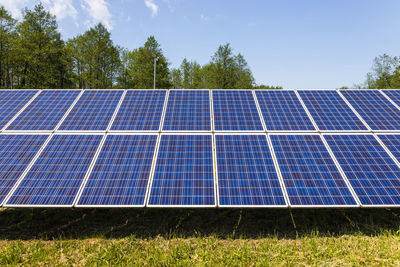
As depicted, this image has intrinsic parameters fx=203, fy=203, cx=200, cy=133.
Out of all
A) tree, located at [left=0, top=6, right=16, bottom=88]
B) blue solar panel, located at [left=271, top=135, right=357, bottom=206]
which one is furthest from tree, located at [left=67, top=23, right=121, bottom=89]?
blue solar panel, located at [left=271, top=135, right=357, bottom=206]

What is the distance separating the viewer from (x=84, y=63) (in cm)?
4850

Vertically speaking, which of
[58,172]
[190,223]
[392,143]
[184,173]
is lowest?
[190,223]

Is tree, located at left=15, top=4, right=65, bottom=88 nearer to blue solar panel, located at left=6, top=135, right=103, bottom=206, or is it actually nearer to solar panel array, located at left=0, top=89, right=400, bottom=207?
solar panel array, located at left=0, top=89, right=400, bottom=207

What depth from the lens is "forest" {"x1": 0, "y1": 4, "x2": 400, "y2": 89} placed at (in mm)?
40031

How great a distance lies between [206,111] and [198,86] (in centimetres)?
6213

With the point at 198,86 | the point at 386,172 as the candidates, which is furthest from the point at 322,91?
the point at 198,86

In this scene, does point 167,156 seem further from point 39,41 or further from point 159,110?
point 39,41

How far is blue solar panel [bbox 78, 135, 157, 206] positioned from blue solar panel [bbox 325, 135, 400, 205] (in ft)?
23.1

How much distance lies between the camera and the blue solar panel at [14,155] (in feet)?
22.2

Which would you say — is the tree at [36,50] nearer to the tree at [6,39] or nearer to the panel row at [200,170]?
the tree at [6,39]

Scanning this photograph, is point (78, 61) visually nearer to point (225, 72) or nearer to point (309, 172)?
point (225, 72)

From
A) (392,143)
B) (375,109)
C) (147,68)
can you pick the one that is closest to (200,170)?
(392,143)

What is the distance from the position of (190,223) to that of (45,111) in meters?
8.62

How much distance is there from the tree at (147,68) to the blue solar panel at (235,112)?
4128 cm
